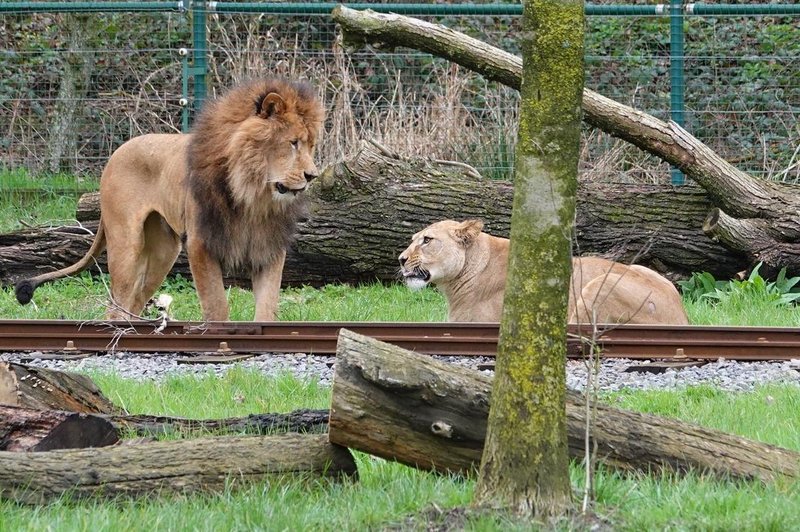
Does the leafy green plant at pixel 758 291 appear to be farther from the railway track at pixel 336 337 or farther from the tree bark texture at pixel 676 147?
the railway track at pixel 336 337

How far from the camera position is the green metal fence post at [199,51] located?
44.5 feet

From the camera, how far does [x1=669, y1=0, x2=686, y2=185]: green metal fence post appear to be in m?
13.3

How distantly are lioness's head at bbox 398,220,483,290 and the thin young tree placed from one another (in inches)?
201

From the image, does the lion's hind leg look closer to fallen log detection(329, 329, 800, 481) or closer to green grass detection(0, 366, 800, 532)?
green grass detection(0, 366, 800, 532)

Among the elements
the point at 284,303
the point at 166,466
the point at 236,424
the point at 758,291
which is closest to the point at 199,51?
the point at 284,303

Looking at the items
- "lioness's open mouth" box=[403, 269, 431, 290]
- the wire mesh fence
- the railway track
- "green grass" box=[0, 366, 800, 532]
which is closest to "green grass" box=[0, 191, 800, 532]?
"green grass" box=[0, 366, 800, 532]

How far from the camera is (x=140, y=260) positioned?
983 cm

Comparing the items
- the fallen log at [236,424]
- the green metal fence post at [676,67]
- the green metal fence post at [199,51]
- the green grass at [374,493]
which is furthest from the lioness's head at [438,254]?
the green metal fence post at [199,51]

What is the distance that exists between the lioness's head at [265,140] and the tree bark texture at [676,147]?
67 centimetres

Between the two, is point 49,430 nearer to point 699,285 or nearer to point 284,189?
point 284,189

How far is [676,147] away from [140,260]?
462cm

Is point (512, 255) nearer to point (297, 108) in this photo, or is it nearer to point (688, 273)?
point (297, 108)

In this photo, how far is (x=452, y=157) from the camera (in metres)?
13.6

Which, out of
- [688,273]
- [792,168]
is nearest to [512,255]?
[688,273]
